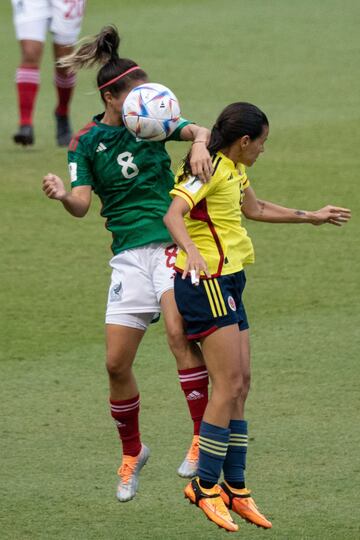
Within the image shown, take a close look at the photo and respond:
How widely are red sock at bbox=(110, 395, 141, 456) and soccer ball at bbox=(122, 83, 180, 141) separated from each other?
1222 millimetres

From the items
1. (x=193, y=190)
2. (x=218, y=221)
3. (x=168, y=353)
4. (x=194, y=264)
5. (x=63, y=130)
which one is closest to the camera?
(x=194, y=264)

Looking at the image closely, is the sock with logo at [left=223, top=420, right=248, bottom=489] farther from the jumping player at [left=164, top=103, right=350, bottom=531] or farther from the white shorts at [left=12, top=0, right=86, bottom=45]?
the white shorts at [left=12, top=0, right=86, bottom=45]

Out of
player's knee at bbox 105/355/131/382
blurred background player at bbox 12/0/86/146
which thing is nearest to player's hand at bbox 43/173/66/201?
player's knee at bbox 105/355/131/382

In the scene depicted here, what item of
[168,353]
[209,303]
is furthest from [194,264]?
[168,353]

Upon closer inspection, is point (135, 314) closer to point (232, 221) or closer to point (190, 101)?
point (232, 221)

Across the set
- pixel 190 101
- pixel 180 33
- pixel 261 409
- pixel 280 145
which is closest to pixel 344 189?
pixel 280 145

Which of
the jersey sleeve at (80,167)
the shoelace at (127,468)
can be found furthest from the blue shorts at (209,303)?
the shoelace at (127,468)

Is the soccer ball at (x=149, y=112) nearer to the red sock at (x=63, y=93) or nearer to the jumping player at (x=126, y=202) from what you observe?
the jumping player at (x=126, y=202)

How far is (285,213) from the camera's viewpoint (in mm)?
6105

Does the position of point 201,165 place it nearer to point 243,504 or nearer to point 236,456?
point 236,456

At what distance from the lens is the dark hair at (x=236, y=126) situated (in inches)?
221

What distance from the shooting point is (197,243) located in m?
5.58

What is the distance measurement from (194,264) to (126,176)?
2.76 feet

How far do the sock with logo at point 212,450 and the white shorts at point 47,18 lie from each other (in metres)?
6.68
